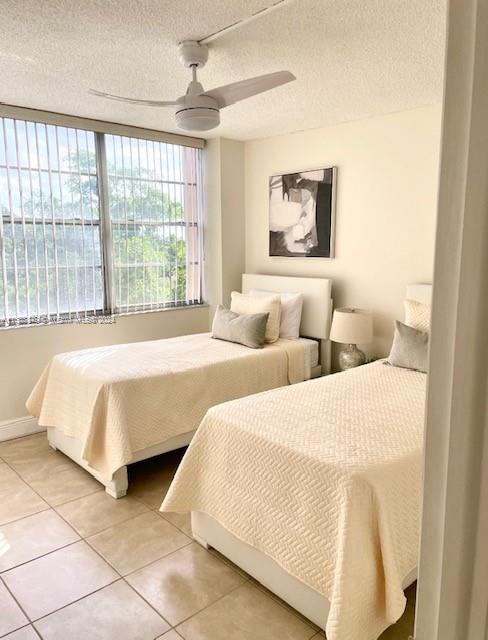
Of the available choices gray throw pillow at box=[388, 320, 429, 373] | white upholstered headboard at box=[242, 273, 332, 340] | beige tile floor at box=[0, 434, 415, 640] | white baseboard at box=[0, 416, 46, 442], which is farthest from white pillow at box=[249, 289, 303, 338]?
white baseboard at box=[0, 416, 46, 442]

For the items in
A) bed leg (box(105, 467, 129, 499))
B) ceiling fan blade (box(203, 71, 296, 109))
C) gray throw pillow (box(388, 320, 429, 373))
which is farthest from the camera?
gray throw pillow (box(388, 320, 429, 373))

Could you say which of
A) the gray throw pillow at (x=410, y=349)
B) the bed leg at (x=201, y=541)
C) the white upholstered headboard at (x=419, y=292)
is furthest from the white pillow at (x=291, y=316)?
the bed leg at (x=201, y=541)

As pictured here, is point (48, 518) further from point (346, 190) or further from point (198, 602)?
point (346, 190)

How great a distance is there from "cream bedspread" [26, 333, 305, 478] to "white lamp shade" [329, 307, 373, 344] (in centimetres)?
42

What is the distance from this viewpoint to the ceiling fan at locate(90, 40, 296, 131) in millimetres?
2344

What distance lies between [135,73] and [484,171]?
9.25 feet

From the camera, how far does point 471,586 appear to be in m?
0.53

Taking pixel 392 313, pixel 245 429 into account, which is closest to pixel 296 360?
pixel 392 313

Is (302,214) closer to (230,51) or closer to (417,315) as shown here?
(417,315)

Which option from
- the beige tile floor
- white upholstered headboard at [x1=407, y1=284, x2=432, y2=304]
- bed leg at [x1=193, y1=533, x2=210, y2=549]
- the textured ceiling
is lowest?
the beige tile floor

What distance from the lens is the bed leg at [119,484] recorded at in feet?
9.34

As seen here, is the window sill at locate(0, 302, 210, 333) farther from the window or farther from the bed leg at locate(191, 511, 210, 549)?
the bed leg at locate(191, 511, 210, 549)

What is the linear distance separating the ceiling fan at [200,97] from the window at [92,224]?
5.12ft

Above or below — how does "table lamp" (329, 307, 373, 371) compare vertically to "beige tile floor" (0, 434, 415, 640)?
above
